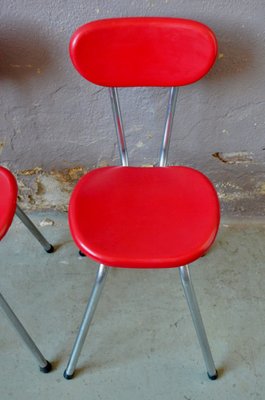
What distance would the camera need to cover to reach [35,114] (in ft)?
3.87

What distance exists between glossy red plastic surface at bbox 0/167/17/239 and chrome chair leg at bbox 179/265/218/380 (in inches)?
15.4

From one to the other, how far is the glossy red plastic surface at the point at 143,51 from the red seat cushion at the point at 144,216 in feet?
0.75

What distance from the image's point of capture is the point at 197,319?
3.30ft

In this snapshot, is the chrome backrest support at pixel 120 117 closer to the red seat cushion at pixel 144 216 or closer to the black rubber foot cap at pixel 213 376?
the red seat cushion at pixel 144 216

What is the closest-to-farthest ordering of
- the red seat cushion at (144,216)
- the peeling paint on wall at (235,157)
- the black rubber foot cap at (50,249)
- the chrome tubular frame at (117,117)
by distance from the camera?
the red seat cushion at (144,216), the chrome tubular frame at (117,117), the peeling paint on wall at (235,157), the black rubber foot cap at (50,249)

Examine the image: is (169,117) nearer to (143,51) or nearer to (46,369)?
(143,51)

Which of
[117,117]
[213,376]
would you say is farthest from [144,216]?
[213,376]

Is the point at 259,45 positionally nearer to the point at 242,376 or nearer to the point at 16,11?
the point at 16,11

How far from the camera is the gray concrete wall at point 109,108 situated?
3.20 ft

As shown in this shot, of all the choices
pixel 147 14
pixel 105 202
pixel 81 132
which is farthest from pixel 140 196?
pixel 147 14

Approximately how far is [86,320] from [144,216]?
0.29 meters

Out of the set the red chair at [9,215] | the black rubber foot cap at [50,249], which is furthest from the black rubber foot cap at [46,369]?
the black rubber foot cap at [50,249]

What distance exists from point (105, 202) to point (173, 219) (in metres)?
0.16

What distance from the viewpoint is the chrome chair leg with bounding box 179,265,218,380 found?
0.95 metres
